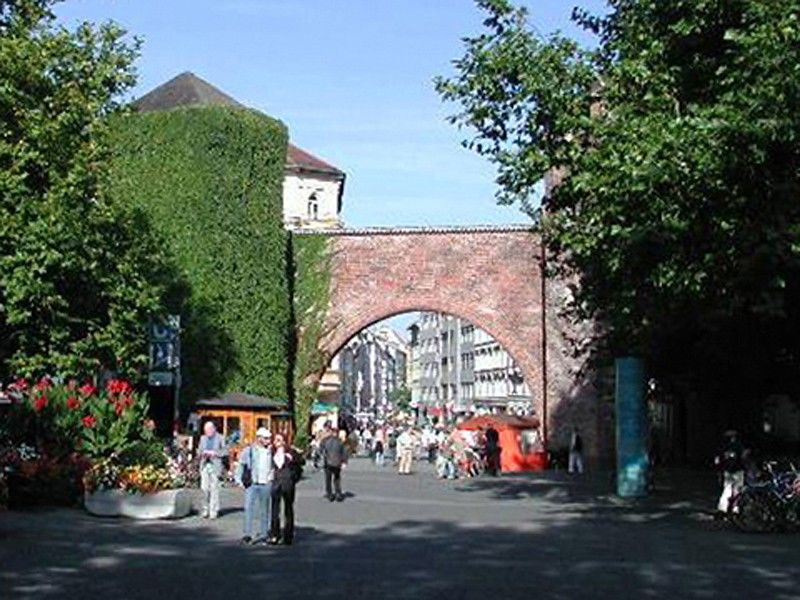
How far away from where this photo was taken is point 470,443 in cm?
4678

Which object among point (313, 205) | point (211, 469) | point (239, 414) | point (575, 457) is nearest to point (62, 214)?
point (211, 469)

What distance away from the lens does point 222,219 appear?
48.2m

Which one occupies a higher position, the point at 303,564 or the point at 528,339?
the point at 528,339

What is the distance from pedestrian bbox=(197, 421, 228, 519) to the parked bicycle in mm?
8467

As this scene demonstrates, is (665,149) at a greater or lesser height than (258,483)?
greater

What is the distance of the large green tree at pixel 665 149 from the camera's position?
61.3ft

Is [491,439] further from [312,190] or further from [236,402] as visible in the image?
[312,190]

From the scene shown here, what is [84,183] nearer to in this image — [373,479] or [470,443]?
[373,479]

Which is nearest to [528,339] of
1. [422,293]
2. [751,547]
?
[422,293]

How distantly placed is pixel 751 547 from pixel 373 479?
22026 millimetres

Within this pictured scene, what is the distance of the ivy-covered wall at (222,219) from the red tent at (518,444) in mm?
8030

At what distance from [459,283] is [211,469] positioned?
3062 cm

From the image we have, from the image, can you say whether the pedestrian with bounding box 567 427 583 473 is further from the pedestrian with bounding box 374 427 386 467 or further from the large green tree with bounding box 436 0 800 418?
the large green tree with bounding box 436 0 800 418

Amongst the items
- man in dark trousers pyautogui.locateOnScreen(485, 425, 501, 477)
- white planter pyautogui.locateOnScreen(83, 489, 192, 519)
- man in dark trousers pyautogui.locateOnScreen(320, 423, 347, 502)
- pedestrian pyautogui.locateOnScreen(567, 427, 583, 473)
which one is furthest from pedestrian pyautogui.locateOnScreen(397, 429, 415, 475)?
white planter pyautogui.locateOnScreen(83, 489, 192, 519)
